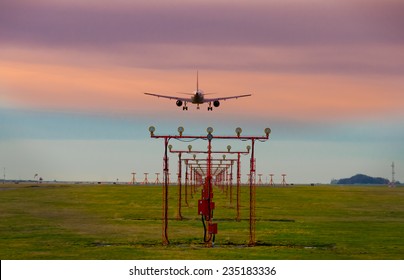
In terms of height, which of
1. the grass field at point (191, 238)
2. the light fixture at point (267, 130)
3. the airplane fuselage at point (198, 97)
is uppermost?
the airplane fuselage at point (198, 97)

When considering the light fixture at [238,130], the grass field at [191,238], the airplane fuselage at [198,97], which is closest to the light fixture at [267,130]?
the light fixture at [238,130]

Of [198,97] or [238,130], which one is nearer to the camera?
[238,130]

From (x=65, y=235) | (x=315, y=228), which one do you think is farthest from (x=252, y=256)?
(x=315, y=228)

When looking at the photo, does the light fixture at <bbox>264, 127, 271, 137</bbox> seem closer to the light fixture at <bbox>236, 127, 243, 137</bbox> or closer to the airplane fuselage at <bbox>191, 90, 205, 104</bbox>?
the light fixture at <bbox>236, 127, 243, 137</bbox>

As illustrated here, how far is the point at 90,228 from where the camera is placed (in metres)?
46.9

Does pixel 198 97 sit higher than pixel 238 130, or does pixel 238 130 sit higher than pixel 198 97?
pixel 198 97

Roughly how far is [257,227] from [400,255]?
16.5 m

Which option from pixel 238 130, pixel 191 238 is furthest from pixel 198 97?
pixel 238 130

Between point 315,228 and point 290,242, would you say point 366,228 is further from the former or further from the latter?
point 290,242

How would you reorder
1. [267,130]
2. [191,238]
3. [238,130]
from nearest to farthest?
1. [267,130]
2. [238,130]
3. [191,238]

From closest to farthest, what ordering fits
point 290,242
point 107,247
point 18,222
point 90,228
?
point 107,247 < point 290,242 < point 90,228 < point 18,222

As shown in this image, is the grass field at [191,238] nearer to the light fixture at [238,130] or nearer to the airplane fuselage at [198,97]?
the light fixture at [238,130]

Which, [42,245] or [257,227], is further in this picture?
[257,227]

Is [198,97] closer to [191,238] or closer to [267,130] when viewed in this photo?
[191,238]
